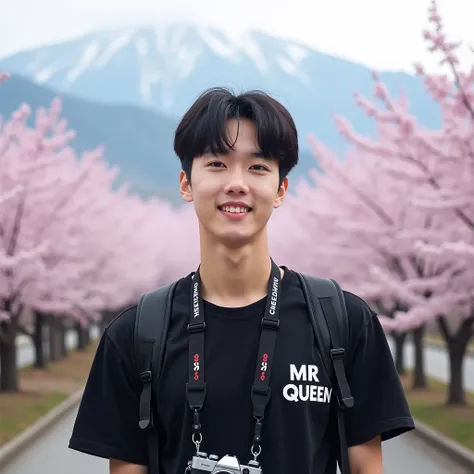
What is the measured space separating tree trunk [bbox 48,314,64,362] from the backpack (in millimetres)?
29208

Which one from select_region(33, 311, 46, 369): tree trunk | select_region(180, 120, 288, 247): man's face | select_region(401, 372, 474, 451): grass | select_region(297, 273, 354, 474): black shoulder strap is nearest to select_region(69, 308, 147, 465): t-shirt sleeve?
select_region(180, 120, 288, 247): man's face

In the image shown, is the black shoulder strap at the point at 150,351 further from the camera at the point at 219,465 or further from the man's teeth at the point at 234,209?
the man's teeth at the point at 234,209

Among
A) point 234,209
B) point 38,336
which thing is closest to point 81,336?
point 38,336

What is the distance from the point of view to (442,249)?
1177 cm

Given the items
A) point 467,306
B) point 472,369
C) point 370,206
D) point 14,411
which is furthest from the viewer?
point 472,369

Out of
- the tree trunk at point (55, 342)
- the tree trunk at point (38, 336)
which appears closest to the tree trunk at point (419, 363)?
the tree trunk at point (38, 336)

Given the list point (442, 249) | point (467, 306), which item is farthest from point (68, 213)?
point (442, 249)

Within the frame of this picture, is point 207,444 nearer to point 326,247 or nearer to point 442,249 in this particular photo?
point 442,249

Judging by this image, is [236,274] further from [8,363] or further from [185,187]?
[8,363]

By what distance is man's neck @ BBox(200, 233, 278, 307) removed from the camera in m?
2.80

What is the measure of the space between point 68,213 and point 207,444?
1987 centimetres

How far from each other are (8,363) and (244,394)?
19301mm

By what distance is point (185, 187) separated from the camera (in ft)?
9.69

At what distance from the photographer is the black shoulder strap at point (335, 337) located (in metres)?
2.65
